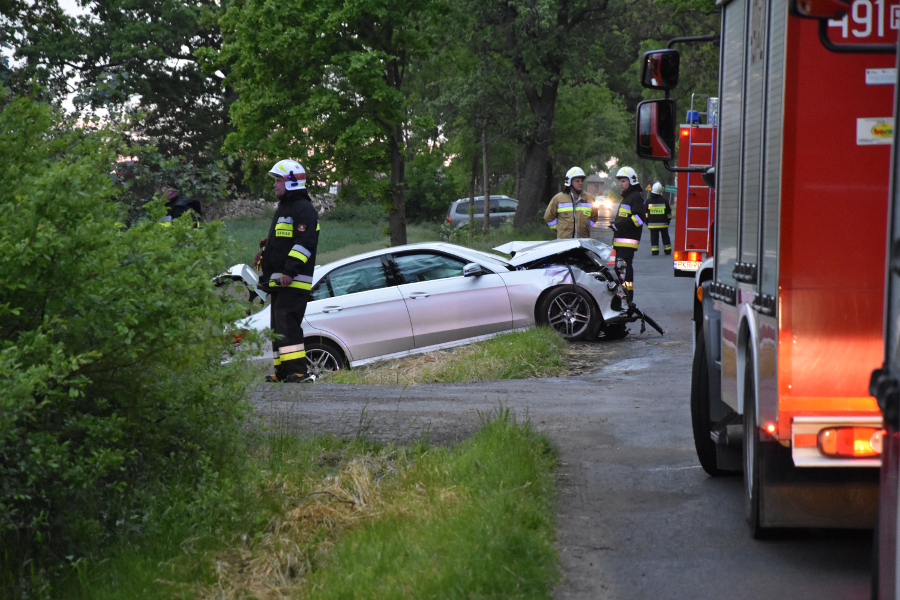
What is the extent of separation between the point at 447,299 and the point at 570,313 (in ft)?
5.32

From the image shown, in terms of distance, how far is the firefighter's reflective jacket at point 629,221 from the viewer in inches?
634

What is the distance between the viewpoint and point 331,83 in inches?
995

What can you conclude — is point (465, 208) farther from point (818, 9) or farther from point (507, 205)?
point (818, 9)

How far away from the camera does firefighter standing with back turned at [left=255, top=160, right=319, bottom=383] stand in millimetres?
9977

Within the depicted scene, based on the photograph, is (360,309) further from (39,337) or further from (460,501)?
(39,337)

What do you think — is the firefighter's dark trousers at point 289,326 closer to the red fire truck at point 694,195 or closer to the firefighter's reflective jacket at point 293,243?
the firefighter's reflective jacket at point 293,243

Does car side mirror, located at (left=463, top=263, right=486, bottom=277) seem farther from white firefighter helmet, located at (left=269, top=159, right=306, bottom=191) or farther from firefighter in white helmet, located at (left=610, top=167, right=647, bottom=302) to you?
firefighter in white helmet, located at (left=610, top=167, right=647, bottom=302)

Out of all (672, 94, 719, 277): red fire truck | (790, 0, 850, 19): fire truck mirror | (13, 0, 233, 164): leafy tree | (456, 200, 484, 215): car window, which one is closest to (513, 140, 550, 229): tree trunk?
(456, 200, 484, 215): car window

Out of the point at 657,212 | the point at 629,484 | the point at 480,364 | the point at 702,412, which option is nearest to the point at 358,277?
the point at 480,364

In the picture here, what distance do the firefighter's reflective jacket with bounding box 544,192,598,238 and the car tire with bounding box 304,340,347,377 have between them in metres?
6.05

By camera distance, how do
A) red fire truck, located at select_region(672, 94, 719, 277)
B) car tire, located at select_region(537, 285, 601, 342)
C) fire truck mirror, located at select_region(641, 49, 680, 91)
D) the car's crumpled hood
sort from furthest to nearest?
red fire truck, located at select_region(672, 94, 719, 277) → the car's crumpled hood → car tire, located at select_region(537, 285, 601, 342) → fire truck mirror, located at select_region(641, 49, 680, 91)

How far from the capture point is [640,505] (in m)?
5.91

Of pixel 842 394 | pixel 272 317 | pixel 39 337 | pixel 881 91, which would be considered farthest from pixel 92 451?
pixel 272 317

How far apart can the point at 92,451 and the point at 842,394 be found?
2.79m
